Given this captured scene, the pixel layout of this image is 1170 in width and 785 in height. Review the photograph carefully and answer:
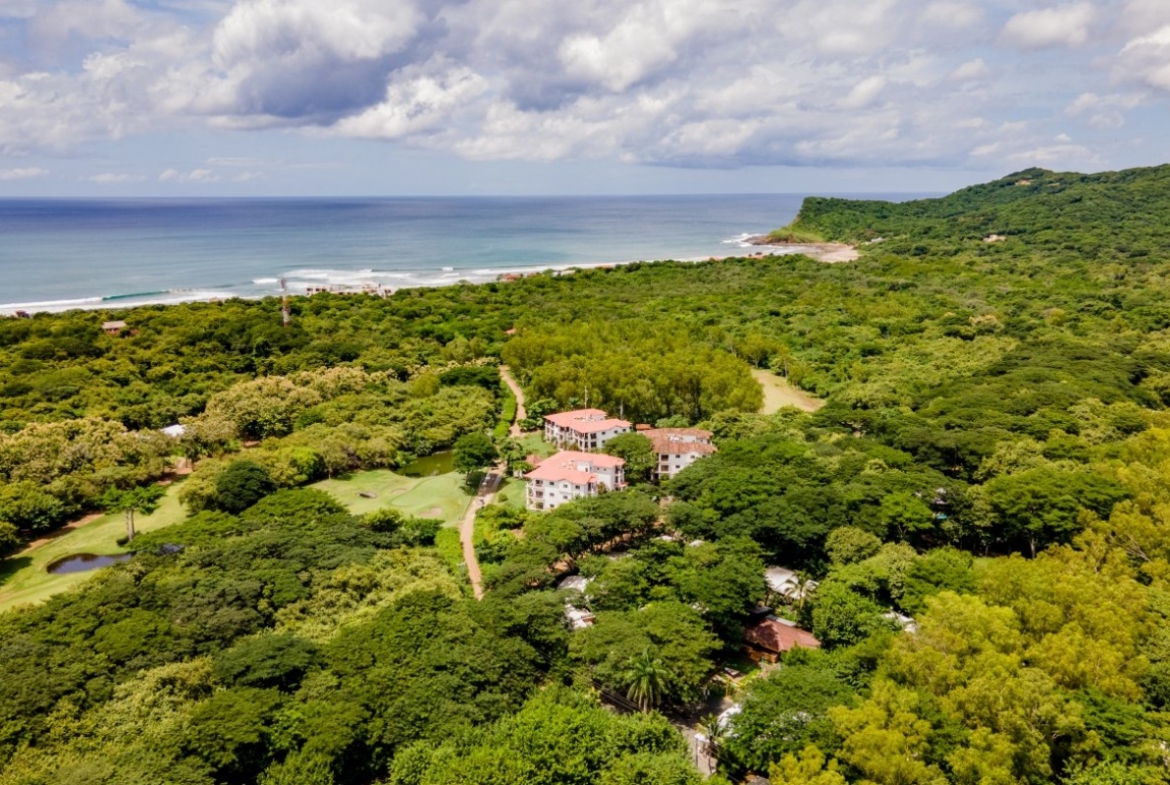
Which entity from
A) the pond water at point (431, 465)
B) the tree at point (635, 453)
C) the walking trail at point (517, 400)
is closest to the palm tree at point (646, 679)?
the tree at point (635, 453)

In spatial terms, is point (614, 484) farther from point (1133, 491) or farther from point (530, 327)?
point (530, 327)

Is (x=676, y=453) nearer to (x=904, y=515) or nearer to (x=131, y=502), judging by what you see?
(x=904, y=515)

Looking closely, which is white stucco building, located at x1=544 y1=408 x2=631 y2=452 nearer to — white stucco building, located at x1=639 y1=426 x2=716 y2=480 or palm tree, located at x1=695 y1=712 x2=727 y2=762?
white stucco building, located at x1=639 y1=426 x2=716 y2=480

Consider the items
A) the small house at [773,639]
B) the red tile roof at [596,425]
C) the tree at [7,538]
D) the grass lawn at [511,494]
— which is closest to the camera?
the small house at [773,639]

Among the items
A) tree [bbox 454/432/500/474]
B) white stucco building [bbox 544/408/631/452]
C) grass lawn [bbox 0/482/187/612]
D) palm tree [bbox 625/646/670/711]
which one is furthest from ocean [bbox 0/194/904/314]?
palm tree [bbox 625/646/670/711]

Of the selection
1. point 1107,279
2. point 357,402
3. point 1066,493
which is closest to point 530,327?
point 357,402

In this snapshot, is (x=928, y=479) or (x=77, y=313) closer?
(x=928, y=479)

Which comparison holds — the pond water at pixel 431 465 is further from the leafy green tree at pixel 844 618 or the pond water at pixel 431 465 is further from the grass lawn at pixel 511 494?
the leafy green tree at pixel 844 618
